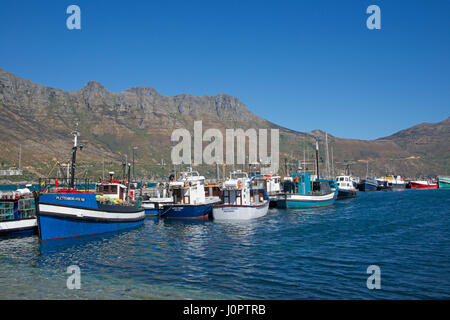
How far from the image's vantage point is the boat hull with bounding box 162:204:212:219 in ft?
145

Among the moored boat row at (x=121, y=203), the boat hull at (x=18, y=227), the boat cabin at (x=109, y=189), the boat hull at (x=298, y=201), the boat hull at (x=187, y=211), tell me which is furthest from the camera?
the boat hull at (x=298, y=201)

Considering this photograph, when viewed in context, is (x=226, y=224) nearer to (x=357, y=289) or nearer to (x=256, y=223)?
(x=256, y=223)

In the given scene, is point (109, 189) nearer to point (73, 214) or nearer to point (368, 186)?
point (73, 214)

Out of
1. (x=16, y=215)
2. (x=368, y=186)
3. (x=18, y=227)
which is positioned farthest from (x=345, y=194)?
(x=18, y=227)

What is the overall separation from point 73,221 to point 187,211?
670 inches

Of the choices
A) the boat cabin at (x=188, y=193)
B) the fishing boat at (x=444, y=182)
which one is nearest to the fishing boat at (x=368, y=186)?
the fishing boat at (x=444, y=182)

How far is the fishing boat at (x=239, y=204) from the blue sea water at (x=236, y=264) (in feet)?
20.6

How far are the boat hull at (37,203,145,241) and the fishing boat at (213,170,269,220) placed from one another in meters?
12.2

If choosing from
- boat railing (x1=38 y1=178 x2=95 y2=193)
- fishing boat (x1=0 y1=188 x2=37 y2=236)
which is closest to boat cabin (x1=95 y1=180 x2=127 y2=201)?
boat railing (x1=38 y1=178 x2=95 y2=193)

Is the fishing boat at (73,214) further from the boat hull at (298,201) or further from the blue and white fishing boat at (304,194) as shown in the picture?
the blue and white fishing boat at (304,194)

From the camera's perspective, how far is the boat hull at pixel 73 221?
2764 cm

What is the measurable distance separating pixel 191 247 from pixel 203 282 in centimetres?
921
